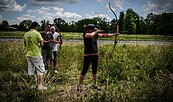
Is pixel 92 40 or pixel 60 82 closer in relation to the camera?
pixel 92 40

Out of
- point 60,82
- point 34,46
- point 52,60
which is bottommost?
point 60,82

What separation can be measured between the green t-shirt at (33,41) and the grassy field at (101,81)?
77 cm

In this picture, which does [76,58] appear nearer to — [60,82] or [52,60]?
[52,60]

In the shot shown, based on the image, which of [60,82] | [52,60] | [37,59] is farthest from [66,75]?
[37,59]

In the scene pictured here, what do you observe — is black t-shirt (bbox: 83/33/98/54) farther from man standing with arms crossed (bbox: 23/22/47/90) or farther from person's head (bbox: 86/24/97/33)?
man standing with arms crossed (bbox: 23/22/47/90)

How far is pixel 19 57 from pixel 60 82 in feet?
10.6

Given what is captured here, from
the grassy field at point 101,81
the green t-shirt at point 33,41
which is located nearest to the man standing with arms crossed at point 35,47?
the green t-shirt at point 33,41

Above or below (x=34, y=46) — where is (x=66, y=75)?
below

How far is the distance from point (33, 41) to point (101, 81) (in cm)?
248

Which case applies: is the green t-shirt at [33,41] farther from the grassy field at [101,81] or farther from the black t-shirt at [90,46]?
the black t-shirt at [90,46]

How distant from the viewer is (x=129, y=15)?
69.8m

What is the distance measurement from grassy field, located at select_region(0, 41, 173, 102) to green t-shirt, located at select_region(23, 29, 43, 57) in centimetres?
77

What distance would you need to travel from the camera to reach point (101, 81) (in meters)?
7.12

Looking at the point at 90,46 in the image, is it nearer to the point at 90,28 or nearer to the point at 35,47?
the point at 90,28
